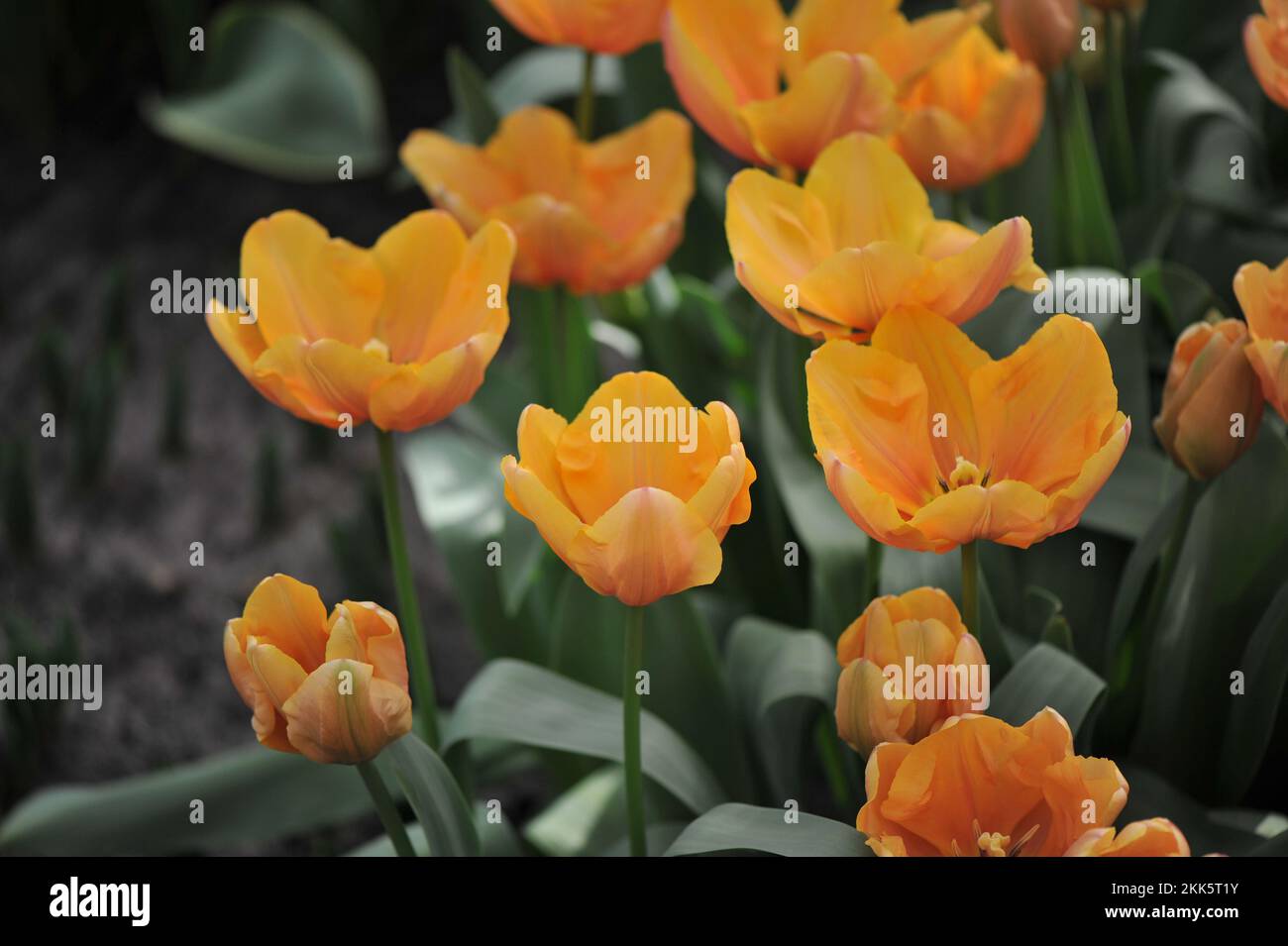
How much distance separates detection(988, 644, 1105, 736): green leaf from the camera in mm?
812

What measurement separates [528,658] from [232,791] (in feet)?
0.89

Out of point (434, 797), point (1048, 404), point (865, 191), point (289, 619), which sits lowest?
point (434, 797)

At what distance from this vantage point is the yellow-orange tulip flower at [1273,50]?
0.89 meters

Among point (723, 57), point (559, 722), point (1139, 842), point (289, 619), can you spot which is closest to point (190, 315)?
point (723, 57)

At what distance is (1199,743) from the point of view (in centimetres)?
97

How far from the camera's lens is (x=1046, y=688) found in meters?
0.82

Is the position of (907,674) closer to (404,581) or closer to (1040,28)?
(404,581)

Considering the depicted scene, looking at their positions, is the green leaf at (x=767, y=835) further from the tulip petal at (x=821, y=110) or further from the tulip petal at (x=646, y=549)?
the tulip petal at (x=821, y=110)

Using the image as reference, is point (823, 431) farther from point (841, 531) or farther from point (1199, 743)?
point (1199, 743)

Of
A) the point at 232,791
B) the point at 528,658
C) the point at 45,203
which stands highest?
the point at 45,203

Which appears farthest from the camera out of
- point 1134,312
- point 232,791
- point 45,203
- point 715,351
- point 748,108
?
point 45,203

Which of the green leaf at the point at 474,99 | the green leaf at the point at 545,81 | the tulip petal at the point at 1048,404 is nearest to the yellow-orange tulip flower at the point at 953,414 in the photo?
the tulip petal at the point at 1048,404

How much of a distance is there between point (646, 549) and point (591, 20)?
0.50m
